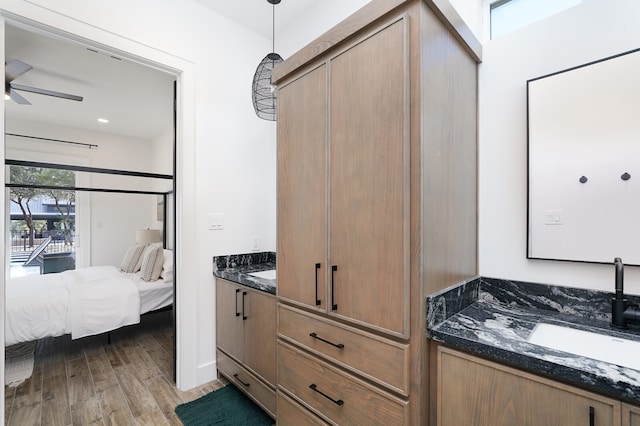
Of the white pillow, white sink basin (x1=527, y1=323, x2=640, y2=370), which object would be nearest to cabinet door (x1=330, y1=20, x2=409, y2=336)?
white sink basin (x1=527, y1=323, x2=640, y2=370)

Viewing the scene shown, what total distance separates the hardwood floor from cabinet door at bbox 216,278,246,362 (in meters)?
0.37

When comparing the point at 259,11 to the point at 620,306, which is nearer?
the point at 620,306

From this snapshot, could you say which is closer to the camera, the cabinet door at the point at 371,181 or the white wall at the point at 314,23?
the cabinet door at the point at 371,181

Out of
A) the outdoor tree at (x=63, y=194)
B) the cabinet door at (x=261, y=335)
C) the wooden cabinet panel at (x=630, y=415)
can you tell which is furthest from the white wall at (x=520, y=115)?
the outdoor tree at (x=63, y=194)

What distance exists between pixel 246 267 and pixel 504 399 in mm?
1994

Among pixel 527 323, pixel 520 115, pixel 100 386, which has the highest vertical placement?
pixel 520 115

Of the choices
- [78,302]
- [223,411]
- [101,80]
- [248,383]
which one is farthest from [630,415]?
[101,80]

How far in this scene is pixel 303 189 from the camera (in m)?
1.51

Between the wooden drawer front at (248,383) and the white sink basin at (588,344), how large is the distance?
146 centimetres

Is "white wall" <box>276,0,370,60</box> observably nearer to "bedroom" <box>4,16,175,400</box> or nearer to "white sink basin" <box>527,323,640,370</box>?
"bedroom" <box>4,16,175,400</box>

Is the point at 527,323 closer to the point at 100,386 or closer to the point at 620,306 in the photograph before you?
the point at 620,306

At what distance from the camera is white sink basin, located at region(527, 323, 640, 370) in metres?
1.01

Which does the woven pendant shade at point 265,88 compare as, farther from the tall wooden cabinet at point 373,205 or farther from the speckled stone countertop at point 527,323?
the speckled stone countertop at point 527,323

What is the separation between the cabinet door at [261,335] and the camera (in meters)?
1.84
